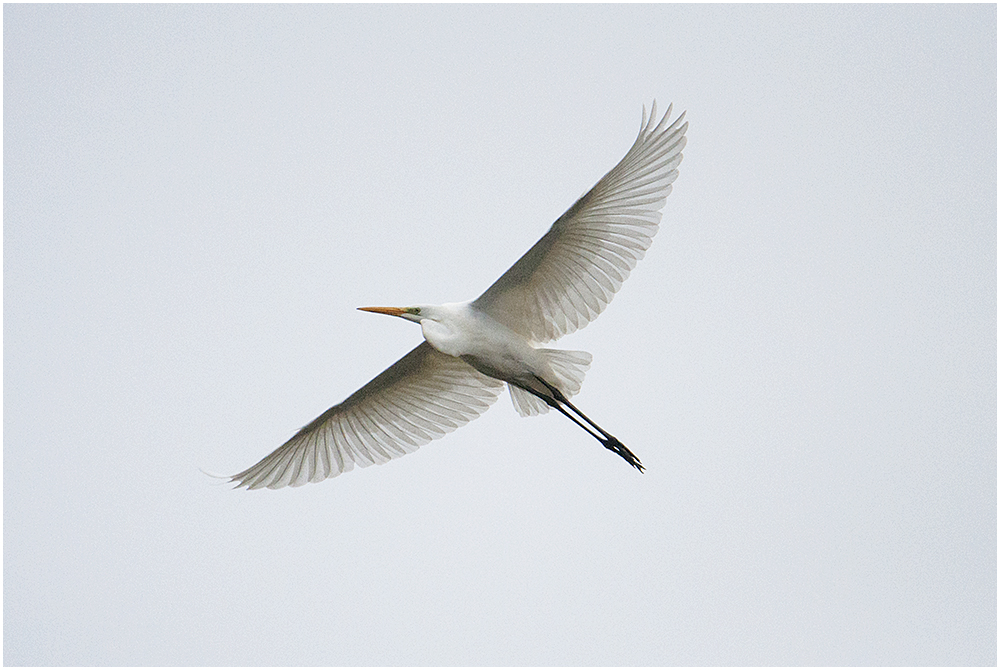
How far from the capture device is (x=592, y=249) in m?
7.20

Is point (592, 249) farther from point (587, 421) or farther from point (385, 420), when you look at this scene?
point (385, 420)

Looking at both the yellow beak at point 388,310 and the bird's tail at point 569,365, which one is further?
the yellow beak at point 388,310

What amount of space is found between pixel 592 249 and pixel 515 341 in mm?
670

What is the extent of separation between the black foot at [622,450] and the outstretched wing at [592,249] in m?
0.67

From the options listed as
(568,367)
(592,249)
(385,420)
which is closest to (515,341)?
(568,367)

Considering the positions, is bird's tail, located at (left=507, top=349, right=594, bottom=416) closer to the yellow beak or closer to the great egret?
the great egret

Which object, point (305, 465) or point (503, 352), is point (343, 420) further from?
point (503, 352)

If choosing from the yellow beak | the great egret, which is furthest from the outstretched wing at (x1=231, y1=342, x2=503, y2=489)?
the yellow beak

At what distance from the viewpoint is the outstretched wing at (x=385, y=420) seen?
809cm

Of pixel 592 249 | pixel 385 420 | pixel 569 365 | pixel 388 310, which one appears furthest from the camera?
pixel 385 420

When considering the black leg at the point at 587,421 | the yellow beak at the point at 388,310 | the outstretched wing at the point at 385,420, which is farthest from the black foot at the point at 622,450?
the yellow beak at the point at 388,310

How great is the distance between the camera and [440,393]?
26.8ft

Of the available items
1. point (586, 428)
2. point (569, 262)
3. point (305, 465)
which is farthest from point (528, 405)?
point (305, 465)

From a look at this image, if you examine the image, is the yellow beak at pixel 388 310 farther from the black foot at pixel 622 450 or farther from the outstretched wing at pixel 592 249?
the black foot at pixel 622 450
